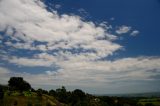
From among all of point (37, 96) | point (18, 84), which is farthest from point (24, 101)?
point (18, 84)

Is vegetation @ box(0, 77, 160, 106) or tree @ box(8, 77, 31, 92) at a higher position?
tree @ box(8, 77, 31, 92)

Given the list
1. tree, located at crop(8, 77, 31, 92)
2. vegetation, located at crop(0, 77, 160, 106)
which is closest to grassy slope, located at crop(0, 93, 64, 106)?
vegetation, located at crop(0, 77, 160, 106)

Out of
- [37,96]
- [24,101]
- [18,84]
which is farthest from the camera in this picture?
[18,84]

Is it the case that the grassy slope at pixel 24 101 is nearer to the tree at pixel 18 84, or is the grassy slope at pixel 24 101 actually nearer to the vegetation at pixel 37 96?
the vegetation at pixel 37 96

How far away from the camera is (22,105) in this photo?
281 feet

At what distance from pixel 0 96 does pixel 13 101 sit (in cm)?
456

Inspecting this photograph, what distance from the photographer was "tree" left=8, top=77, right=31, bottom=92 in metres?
126

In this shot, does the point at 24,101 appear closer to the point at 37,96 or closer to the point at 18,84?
the point at 37,96

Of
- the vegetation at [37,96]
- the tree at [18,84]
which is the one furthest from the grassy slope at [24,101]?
the tree at [18,84]

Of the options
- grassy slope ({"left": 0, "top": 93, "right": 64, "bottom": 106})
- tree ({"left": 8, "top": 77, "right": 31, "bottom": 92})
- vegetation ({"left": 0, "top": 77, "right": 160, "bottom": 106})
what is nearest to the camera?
grassy slope ({"left": 0, "top": 93, "right": 64, "bottom": 106})

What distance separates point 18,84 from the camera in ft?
417

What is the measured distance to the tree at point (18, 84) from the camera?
4973 inches

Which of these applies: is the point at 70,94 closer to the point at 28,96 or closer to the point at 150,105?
the point at 28,96

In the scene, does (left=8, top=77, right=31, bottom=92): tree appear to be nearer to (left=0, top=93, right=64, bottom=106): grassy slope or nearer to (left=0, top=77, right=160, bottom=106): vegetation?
(left=0, top=77, right=160, bottom=106): vegetation
